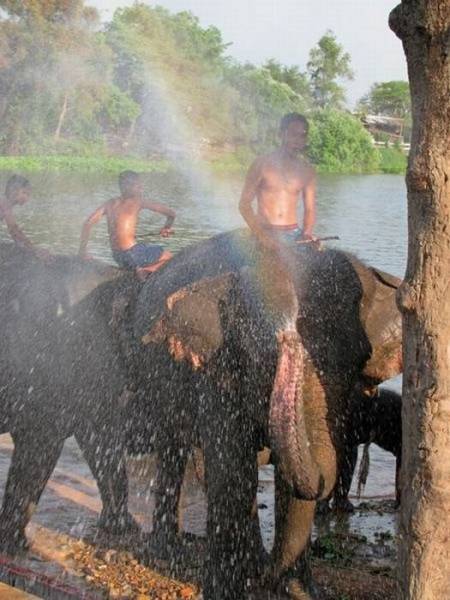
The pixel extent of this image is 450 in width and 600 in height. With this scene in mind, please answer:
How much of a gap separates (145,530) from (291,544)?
1899mm

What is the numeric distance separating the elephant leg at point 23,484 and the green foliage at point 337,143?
177 feet

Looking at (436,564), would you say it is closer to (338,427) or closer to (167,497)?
(338,427)

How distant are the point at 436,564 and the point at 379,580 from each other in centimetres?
209

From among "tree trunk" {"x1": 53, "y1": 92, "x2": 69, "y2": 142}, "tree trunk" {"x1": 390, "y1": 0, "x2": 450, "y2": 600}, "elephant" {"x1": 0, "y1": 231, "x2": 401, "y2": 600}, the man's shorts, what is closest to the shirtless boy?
the man's shorts

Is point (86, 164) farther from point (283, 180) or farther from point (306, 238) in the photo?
point (306, 238)

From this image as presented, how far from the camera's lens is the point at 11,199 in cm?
967

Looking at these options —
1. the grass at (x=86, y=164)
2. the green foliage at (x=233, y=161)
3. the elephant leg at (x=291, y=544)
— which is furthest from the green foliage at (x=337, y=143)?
the elephant leg at (x=291, y=544)

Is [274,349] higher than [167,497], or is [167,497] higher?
[274,349]

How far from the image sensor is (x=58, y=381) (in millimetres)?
7141

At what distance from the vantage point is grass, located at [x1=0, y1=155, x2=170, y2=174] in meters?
48.2

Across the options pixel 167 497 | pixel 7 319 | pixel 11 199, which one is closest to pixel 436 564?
pixel 167 497

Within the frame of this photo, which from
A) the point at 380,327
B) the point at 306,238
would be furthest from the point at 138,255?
Answer: the point at 380,327

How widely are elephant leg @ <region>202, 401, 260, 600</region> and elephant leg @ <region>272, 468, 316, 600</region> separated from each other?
0.67ft

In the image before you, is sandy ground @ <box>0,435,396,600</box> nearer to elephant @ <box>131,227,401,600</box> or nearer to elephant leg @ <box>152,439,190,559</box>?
elephant leg @ <box>152,439,190,559</box>
